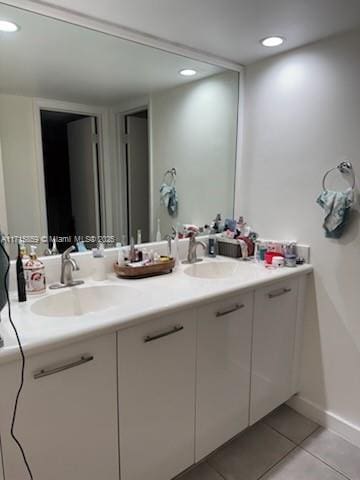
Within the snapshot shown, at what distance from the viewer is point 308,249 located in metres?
1.97

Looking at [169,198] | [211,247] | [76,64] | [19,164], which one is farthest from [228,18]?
[211,247]

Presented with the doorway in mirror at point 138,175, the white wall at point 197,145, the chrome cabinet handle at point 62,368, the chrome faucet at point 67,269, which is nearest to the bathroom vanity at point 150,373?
the chrome cabinet handle at point 62,368

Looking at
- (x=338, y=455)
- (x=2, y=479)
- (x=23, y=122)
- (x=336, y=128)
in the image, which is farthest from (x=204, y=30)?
(x=338, y=455)

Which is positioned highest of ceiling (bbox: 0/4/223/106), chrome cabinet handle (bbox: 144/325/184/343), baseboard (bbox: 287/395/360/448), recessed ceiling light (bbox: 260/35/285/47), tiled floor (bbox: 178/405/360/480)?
recessed ceiling light (bbox: 260/35/285/47)

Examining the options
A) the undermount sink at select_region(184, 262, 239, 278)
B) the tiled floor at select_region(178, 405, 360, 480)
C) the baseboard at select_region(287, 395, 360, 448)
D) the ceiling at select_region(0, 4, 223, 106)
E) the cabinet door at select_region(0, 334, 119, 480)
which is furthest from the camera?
the undermount sink at select_region(184, 262, 239, 278)

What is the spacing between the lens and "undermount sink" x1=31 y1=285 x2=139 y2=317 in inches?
57.4

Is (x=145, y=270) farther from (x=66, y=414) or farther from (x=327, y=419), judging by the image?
(x=327, y=419)

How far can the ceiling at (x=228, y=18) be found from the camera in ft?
4.64

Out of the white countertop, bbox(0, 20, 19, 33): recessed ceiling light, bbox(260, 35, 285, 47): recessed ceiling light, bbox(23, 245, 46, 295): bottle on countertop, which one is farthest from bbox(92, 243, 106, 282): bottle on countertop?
bbox(260, 35, 285, 47): recessed ceiling light

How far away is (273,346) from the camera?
1862mm

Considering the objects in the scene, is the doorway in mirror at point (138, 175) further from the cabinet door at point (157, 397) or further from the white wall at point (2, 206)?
the cabinet door at point (157, 397)

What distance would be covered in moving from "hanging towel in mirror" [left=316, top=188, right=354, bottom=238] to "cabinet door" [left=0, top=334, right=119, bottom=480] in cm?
127

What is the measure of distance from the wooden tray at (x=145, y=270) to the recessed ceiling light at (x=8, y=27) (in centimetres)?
115

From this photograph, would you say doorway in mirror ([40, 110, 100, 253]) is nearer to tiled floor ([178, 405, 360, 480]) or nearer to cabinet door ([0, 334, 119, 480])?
cabinet door ([0, 334, 119, 480])
